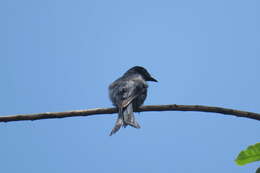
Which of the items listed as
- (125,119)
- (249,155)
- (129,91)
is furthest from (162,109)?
(129,91)

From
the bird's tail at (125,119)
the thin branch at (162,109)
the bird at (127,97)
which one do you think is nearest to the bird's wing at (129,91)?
the bird at (127,97)

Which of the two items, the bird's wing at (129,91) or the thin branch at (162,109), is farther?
the bird's wing at (129,91)

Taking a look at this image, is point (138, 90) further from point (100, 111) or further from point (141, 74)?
point (100, 111)

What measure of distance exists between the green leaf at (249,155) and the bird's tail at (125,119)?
2959 mm

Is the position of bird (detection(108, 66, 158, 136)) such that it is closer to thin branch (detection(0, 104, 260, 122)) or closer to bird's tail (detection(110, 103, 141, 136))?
bird's tail (detection(110, 103, 141, 136))

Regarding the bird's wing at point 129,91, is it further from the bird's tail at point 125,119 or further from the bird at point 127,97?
Result: the bird's tail at point 125,119

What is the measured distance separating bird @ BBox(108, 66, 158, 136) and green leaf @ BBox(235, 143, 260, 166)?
9.71 ft

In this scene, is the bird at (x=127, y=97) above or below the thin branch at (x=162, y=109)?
below

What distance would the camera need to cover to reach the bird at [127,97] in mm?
5430

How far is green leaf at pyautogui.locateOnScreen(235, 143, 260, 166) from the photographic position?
6.76ft

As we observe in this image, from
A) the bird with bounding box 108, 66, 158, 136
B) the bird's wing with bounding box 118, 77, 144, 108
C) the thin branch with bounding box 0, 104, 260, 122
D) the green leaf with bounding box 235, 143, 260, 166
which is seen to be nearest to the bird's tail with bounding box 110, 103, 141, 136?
the bird with bounding box 108, 66, 158, 136

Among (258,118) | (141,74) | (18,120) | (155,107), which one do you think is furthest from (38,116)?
(141,74)

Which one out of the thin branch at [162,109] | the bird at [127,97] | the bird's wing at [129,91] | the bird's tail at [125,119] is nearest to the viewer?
the thin branch at [162,109]

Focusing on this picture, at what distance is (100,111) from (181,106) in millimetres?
936
